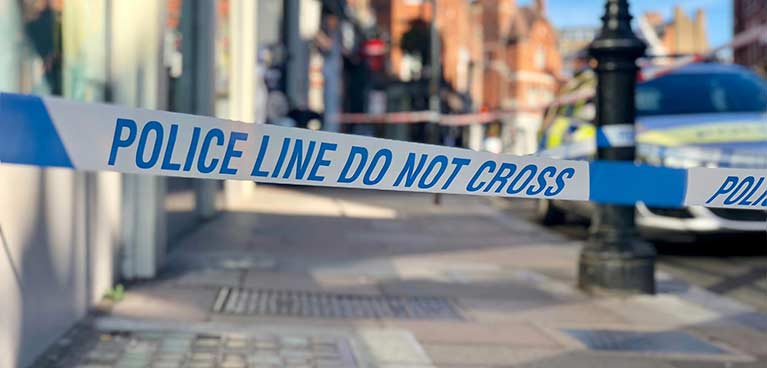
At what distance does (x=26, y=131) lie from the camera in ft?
9.54

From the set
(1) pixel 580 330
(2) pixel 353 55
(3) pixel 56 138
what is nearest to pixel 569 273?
(1) pixel 580 330

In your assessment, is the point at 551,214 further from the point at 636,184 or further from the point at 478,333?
the point at 636,184

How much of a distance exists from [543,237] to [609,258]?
5.00 metres

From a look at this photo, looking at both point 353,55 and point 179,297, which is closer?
point 179,297

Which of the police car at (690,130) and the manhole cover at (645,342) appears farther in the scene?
the police car at (690,130)

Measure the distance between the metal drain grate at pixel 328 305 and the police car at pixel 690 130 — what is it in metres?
3.59

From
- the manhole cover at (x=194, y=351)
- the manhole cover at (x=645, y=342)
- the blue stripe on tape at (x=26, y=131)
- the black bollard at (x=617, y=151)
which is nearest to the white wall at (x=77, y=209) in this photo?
the manhole cover at (x=194, y=351)

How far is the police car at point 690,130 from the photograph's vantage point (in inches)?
372

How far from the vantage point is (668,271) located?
30.2 ft

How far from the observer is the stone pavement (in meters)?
5.24

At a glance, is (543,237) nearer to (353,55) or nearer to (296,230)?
(296,230)

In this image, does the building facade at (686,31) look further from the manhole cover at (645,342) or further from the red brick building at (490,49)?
the manhole cover at (645,342)

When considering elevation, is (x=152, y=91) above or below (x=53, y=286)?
above

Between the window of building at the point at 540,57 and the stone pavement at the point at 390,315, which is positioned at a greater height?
the window of building at the point at 540,57
